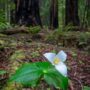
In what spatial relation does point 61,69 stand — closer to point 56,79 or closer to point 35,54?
point 56,79

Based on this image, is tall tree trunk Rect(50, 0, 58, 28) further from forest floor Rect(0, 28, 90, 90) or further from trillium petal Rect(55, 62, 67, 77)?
trillium petal Rect(55, 62, 67, 77)

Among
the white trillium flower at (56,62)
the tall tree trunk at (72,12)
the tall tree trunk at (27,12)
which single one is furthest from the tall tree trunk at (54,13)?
the white trillium flower at (56,62)

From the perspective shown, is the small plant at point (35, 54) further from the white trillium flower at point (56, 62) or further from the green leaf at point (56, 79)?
the green leaf at point (56, 79)

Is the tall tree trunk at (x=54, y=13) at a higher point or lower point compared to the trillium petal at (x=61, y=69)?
lower

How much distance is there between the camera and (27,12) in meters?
6.83

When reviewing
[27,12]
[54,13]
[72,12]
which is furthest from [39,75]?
[54,13]

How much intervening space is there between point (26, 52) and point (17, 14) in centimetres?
393

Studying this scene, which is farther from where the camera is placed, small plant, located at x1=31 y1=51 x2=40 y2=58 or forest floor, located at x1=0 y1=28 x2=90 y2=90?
small plant, located at x1=31 y1=51 x2=40 y2=58

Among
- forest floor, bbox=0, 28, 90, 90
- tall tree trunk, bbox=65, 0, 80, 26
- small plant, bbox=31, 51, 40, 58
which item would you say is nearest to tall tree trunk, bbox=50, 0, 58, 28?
tall tree trunk, bbox=65, 0, 80, 26

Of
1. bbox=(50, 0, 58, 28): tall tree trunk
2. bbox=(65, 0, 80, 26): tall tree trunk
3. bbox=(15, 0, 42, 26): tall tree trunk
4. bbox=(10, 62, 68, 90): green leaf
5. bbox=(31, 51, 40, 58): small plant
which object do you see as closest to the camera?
bbox=(10, 62, 68, 90): green leaf

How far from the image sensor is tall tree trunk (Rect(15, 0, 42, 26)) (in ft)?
22.2

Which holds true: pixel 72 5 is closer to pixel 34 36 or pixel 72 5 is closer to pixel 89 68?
pixel 34 36

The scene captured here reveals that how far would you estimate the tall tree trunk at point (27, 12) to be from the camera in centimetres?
677

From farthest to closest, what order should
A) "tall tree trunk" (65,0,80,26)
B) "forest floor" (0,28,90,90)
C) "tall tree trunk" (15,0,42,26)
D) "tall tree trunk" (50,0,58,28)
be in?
"tall tree trunk" (50,0,58,28), "tall tree trunk" (65,0,80,26), "tall tree trunk" (15,0,42,26), "forest floor" (0,28,90,90)
